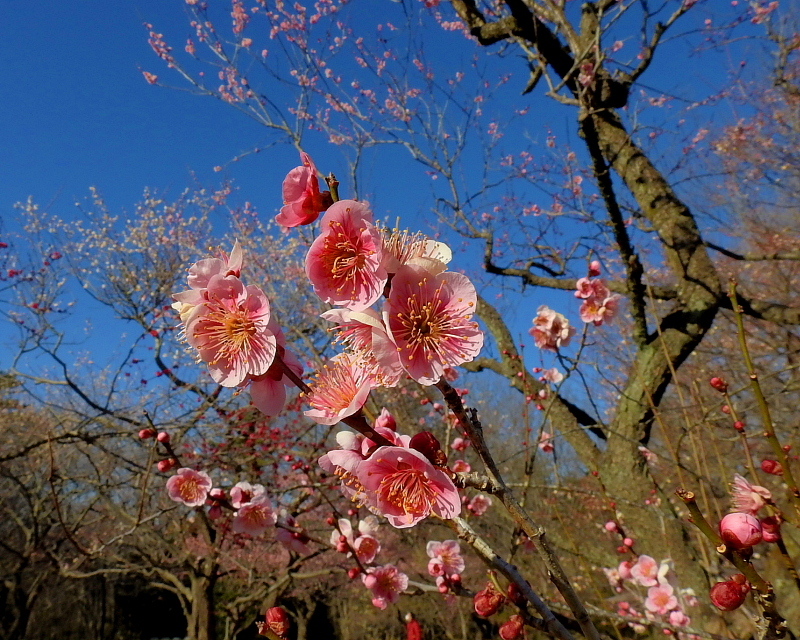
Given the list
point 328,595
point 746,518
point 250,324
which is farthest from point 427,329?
point 328,595

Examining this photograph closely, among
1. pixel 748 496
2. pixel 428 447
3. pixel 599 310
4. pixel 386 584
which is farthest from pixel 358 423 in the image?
pixel 599 310

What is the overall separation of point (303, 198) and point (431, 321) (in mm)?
291

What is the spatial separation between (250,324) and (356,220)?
25 centimetres

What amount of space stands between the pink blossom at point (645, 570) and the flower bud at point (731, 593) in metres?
2.19

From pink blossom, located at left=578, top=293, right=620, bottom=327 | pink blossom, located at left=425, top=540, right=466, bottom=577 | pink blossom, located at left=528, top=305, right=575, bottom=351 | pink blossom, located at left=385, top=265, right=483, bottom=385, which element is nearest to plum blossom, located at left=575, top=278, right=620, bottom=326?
pink blossom, located at left=578, top=293, right=620, bottom=327

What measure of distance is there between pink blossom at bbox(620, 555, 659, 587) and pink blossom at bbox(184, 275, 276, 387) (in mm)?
2513

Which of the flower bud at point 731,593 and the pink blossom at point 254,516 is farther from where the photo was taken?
the pink blossom at point 254,516

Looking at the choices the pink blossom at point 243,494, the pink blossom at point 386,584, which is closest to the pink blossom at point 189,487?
the pink blossom at point 243,494

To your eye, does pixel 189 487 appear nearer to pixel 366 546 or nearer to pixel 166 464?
pixel 166 464

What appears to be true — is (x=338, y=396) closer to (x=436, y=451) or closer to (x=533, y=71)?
(x=436, y=451)

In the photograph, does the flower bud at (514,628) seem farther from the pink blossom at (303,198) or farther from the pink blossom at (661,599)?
the pink blossom at (661,599)

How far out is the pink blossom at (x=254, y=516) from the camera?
1.96 m

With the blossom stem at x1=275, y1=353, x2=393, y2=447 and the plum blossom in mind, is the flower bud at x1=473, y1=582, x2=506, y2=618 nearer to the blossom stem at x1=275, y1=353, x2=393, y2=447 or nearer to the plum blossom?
the blossom stem at x1=275, y1=353, x2=393, y2=447

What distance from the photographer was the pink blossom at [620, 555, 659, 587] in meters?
2.49
